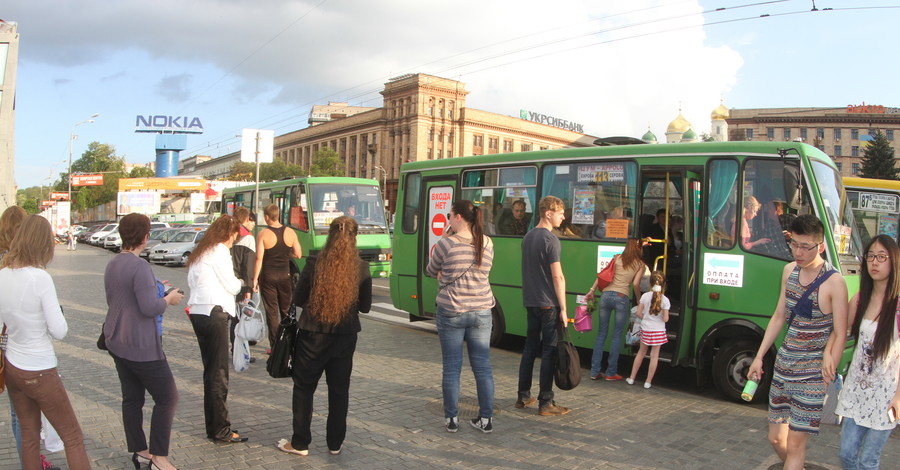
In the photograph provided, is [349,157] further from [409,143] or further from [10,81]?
[10,81]

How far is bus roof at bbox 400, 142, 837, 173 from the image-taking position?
24.0 ft

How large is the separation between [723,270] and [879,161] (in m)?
64.9

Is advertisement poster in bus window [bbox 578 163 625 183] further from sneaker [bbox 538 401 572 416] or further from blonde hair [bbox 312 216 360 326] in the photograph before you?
blonde hair [bbox 312 216 360 326]

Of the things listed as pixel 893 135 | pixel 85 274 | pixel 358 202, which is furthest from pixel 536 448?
pixel 893 135

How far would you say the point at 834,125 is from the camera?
341 ft

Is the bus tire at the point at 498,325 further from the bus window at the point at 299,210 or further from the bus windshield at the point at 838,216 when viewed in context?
the bus window at the point at 299,210

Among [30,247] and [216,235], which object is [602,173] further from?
[30,247]

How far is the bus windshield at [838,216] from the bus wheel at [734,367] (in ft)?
4.41

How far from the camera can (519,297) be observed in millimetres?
9555

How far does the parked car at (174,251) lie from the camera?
27500mm

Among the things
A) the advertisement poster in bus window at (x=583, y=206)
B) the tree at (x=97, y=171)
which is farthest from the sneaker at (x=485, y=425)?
the tree at (x=97, y=171)

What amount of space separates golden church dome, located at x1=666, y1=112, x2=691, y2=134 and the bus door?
9532 centimetres

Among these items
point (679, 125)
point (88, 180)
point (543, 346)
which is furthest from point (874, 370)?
point (88, 180)

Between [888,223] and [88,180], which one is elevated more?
[88,180]
